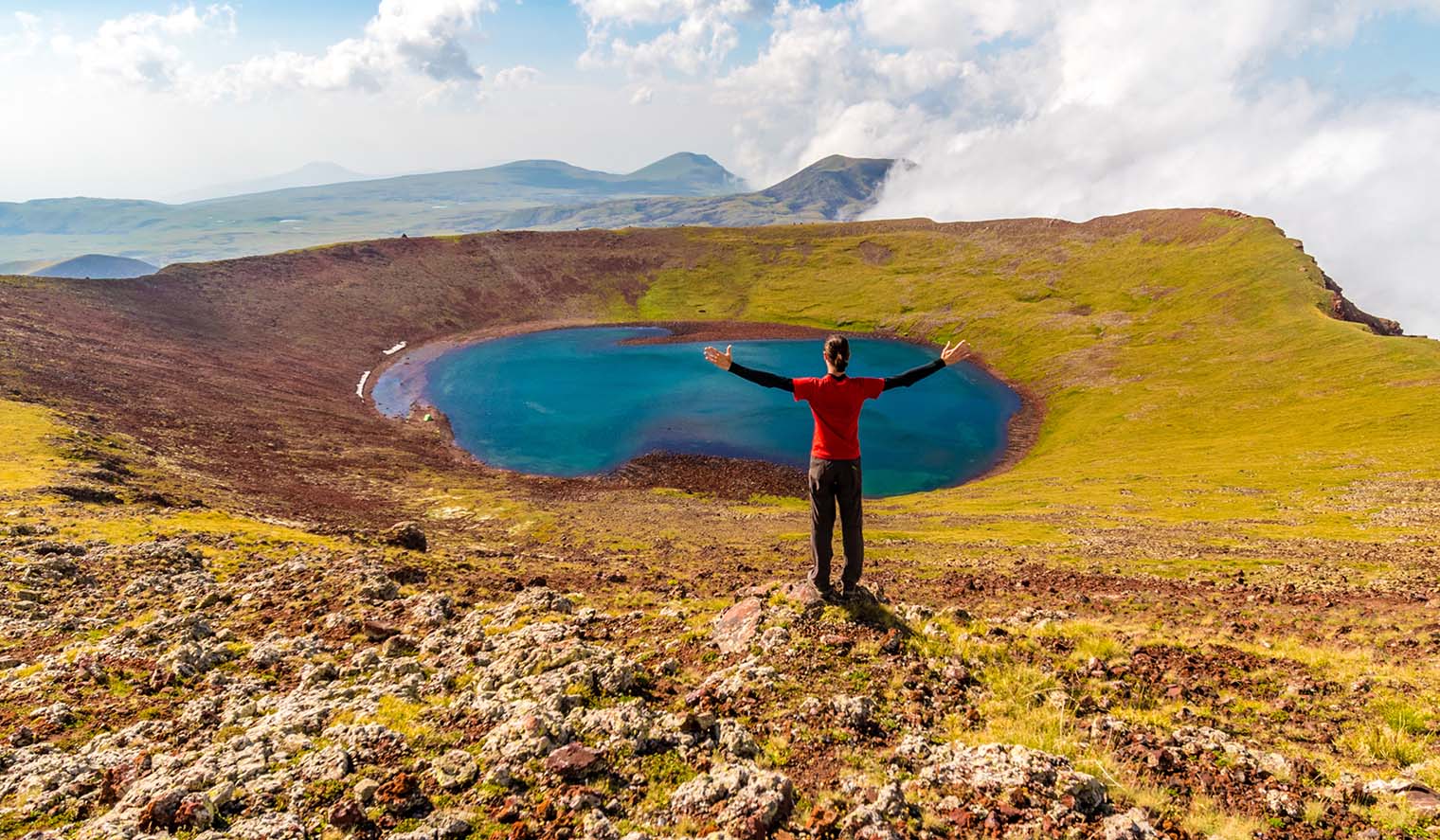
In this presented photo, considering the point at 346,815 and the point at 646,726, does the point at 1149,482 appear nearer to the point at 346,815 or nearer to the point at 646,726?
the point at 646,726

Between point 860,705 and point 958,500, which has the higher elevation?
point 860,705

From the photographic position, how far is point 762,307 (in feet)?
A: 522

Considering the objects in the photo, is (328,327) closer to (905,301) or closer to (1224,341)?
(905,301)

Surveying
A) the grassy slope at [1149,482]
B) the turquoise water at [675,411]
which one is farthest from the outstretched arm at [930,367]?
the turquoise water at [675,411]

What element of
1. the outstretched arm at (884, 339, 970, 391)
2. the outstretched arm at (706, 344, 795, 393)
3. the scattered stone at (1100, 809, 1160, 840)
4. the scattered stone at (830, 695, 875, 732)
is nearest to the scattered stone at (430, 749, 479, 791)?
the scattered stone at (830, 695, 875, 732)

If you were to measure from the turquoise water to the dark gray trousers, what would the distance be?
167 ft

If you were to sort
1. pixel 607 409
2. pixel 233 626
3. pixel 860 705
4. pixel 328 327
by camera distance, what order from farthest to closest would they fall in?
pixel 328 327 → pixel 607 409 → pixel 233 626 → pixel 860 705

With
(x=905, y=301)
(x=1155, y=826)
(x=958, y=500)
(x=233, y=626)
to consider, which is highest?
(x=905, y=301)

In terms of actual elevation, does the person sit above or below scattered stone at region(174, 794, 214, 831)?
above

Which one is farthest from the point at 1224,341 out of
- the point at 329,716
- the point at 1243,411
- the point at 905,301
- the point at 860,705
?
the point at 329,716

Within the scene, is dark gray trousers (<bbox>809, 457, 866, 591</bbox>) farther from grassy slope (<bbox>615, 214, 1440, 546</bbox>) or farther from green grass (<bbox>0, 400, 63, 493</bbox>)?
green grass (<bbox>0, 400, 63, 493</bbox>)

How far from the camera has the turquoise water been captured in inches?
2840

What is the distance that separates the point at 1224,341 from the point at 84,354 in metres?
150

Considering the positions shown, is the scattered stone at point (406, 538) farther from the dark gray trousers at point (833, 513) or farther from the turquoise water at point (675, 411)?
the turquoise water at point (675, 411)
